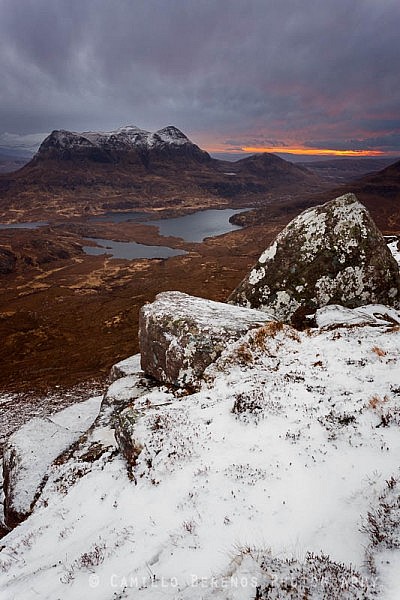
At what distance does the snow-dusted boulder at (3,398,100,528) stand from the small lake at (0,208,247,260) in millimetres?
68696

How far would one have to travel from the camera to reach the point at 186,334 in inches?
490

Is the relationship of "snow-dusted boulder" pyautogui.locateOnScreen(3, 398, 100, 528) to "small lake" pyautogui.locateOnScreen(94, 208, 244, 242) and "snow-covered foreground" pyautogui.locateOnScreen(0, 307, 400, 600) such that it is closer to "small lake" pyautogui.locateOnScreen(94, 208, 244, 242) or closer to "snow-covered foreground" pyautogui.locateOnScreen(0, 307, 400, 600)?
"snow-covered foreground" pyautogui.locateOnScreen(0, 307, 400, 600)

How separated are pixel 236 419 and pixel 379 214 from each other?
122m

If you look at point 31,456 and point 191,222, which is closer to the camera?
point 31,456

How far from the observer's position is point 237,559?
14.6 ft

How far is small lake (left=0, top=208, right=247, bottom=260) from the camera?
8819 centimetres

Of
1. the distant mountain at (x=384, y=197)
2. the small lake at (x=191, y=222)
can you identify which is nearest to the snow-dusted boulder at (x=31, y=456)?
the small lake at (x=191, y=222)

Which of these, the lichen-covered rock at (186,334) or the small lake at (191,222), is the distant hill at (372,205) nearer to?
the small lake at (191,222)

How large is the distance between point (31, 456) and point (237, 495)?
8.98 meters

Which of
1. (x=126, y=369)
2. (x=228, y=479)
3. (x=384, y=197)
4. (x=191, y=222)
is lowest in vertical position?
(x=126, y=369)

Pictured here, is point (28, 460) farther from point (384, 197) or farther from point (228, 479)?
point (384, 197)

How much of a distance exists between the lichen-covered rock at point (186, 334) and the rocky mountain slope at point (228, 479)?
0.24ft

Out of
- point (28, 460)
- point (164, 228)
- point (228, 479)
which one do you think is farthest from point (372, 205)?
point (228, 479)

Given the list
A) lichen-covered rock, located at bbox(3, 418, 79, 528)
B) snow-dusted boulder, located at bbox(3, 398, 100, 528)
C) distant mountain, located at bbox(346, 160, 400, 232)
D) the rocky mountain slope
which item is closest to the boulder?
snow-dusted boulder, located at bbox(3, 398, 100, 528)
